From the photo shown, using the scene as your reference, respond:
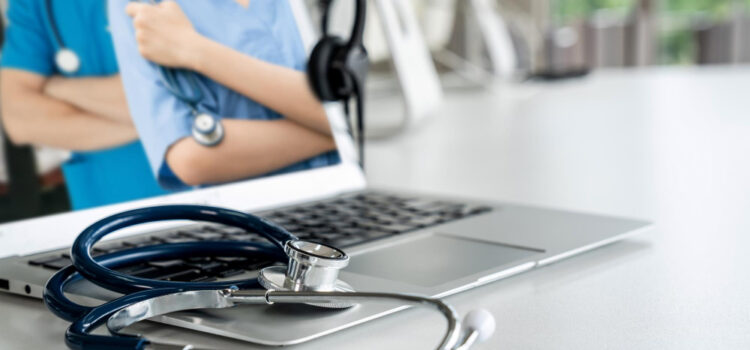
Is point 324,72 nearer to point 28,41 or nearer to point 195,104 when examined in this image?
point 195,104

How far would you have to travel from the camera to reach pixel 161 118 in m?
0.68

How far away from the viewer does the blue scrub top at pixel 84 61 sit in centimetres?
61

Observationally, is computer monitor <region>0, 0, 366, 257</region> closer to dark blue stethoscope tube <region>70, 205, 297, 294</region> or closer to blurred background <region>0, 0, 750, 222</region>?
blurred background <region>0, 0, 750, 222</region>

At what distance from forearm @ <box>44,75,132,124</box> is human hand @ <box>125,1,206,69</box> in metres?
0.05

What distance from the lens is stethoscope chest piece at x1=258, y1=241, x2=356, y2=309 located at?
0.39 m

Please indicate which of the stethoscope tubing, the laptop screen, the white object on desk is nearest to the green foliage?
the white object on desk

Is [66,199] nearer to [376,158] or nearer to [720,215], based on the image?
[720,215]

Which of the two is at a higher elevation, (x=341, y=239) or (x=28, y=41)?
(x=28, y=41)

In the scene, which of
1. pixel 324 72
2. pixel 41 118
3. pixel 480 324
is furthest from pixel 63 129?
pixel 480 324

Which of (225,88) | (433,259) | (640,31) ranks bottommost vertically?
(640,31)

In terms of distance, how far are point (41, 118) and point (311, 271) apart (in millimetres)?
319

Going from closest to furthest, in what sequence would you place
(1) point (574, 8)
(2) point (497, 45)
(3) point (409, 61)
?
(3) point (409, 61), (2) point (497, 45), (1) point (574, 8)

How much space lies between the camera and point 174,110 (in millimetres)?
687

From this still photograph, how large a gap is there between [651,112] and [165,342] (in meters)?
1.52
